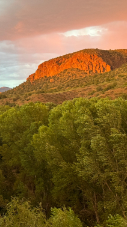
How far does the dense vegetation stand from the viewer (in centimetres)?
1125

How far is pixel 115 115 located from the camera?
14641mm

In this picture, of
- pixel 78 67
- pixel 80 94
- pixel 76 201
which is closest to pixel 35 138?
pixel 76 201

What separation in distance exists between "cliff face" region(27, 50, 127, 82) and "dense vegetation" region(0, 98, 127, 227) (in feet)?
468

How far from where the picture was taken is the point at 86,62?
166 metres

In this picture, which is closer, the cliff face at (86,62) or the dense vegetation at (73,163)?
the dense vegetation at (73,163)

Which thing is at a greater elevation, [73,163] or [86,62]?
[86,62]

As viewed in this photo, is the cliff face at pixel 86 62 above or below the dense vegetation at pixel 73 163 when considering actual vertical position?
above

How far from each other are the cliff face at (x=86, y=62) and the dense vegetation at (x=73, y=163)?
14256 cm

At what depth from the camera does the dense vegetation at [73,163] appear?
11254mm

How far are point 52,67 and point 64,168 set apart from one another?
590 ft

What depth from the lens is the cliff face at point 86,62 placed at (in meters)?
164

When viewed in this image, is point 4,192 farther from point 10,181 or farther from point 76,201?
point 76,201

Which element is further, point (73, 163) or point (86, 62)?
point (86, 62)

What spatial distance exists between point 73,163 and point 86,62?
515ft
